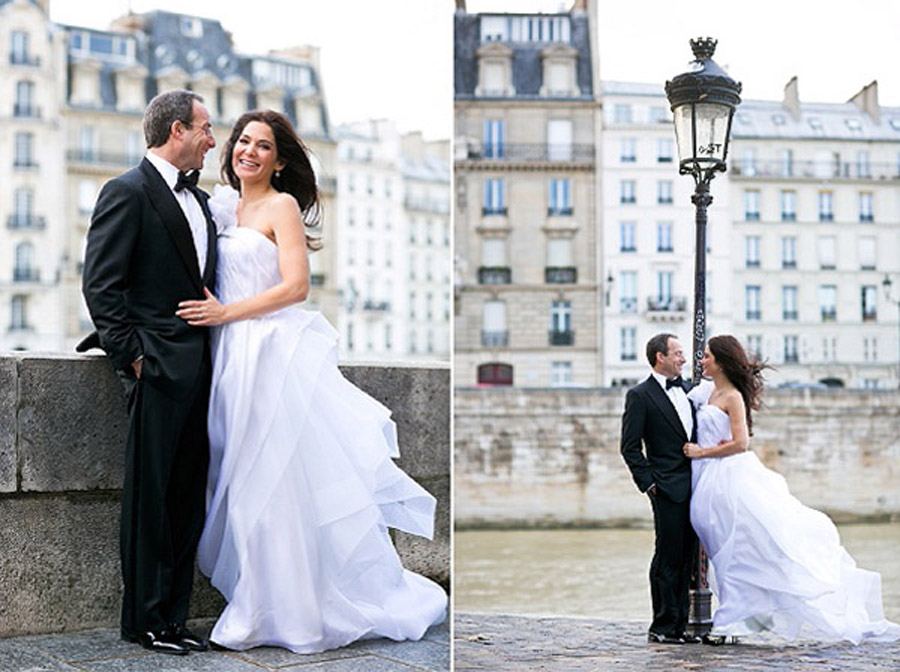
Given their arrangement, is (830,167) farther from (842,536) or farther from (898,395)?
(898,395)

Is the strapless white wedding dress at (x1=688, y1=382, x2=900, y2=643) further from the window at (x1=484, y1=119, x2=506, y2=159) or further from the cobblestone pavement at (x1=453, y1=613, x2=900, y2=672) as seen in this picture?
the window at (x1=484, y1=119, x2=506, y2=159)

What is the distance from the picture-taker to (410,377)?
3.98m

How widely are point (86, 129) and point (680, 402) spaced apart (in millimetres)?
59822

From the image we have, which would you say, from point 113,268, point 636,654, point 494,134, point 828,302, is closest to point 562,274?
point 494,134

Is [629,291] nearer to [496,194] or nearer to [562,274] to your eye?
[562,274]

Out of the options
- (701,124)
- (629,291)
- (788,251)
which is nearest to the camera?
(701,124)

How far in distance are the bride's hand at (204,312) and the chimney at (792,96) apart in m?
2.61

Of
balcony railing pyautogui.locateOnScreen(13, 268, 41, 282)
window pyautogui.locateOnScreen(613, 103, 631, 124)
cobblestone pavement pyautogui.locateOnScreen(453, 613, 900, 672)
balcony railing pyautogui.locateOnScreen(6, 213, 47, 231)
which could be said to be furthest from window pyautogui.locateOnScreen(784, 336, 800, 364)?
balcony railing pyautogui.locateOnScreen(6, 213, 47, 231)

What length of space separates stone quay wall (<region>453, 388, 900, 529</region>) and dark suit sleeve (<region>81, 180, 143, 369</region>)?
1.96 meters

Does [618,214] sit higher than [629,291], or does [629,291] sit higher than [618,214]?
[618,214]

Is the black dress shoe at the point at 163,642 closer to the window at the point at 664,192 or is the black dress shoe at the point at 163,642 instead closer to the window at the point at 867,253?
the window at the point at 664,192

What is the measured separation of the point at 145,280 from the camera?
3.35 metres

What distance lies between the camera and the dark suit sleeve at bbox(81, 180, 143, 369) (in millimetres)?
3293

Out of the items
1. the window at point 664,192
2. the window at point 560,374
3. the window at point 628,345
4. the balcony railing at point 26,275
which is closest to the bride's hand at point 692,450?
the window at point 628,345
